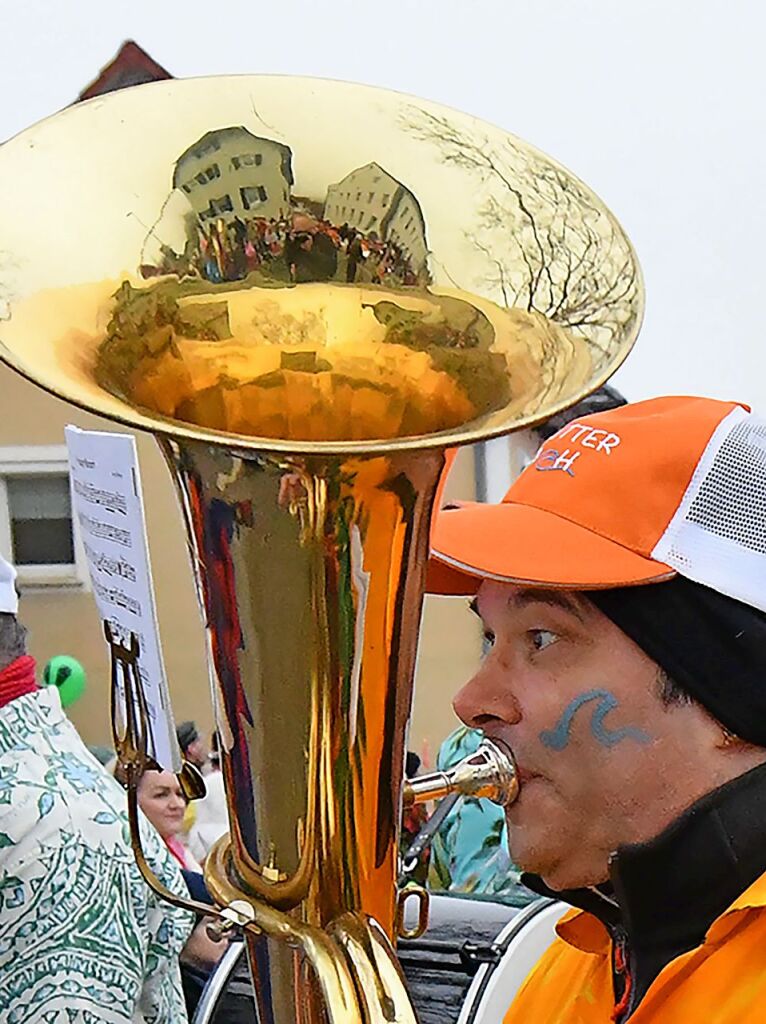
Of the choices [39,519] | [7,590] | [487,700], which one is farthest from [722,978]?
[39,519]

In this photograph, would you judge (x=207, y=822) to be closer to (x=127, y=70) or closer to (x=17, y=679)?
(x=17, y=679)

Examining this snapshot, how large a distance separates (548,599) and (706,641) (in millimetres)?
162

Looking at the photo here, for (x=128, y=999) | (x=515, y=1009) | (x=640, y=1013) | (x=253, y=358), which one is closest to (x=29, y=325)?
(x=253, y=358)

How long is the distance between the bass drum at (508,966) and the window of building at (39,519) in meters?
4.93

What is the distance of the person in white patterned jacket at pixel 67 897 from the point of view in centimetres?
192

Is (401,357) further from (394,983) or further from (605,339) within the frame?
(394,983)

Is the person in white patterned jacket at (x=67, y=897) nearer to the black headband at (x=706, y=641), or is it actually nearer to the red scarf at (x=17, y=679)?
the red scarf at (x=17, y=679)

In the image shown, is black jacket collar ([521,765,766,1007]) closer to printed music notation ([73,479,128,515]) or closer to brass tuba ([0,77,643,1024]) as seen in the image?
brass tuba ([0,77,643,1024])

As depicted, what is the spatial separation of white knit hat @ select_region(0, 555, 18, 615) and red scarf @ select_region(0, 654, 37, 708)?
81 millimetres

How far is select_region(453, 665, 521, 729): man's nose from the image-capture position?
4.32ft

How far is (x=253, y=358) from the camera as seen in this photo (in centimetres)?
120

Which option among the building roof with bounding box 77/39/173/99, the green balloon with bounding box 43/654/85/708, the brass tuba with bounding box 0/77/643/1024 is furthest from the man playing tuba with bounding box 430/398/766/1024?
the green balloon with bounding box 43/654/85/708

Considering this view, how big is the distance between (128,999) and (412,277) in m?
1.24

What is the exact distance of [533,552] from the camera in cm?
130
